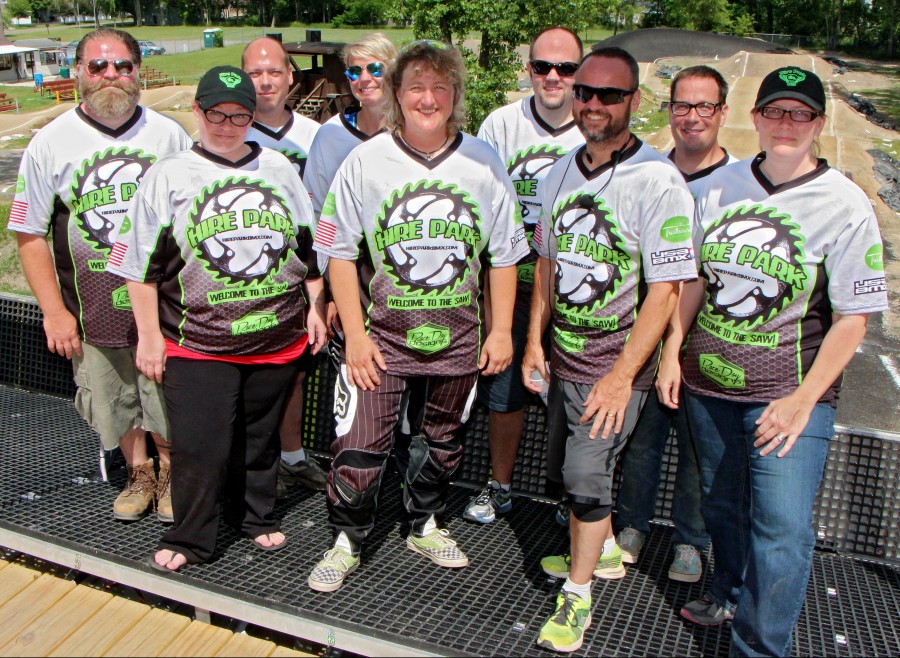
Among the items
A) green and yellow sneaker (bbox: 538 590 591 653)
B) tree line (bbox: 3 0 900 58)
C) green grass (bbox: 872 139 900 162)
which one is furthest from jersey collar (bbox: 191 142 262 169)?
green grass (bbox: 872 139 900 162)

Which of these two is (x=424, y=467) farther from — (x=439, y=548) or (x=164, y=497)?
(x=164, y=497)

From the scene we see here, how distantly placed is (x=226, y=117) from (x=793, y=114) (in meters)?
2.05

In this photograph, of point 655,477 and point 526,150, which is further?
point 526,150

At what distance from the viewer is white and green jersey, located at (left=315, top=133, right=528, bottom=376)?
312cm

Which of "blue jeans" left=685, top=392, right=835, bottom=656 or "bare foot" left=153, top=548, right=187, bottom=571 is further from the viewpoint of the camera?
"bare foot" left=153, top=548, right=187, bottom=571

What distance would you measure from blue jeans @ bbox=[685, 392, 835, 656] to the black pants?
1.78 m

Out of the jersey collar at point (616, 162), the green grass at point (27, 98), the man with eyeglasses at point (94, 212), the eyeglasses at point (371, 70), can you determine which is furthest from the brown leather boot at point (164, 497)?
the green grass at point (27, 98)

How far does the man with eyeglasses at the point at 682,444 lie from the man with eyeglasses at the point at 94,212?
83.5 inches

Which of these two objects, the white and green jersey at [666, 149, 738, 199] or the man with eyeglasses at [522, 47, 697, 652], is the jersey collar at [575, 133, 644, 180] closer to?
the man with eyeglasses at [522, 47, 697, 652]

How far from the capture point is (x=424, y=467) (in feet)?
11.3

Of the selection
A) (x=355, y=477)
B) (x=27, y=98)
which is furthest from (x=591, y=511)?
(x=27, y=98)

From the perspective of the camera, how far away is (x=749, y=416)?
2.87m

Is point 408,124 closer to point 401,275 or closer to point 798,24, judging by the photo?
point 401,275

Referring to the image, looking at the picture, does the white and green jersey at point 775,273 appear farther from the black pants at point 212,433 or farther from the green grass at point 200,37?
the green grass at point 200,37
